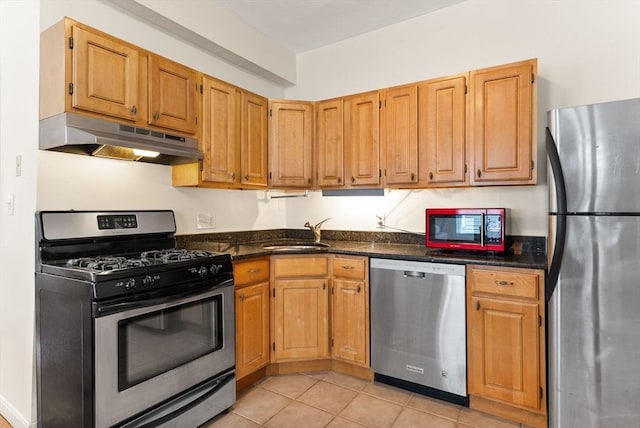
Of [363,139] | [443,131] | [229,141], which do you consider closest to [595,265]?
[443,131]

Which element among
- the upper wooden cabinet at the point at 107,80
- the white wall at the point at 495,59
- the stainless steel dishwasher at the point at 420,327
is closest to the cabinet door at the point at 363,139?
the white wall at the point at 495,59

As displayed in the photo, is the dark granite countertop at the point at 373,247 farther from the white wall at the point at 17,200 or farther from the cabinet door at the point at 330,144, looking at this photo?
the white wall at the point at 17,200

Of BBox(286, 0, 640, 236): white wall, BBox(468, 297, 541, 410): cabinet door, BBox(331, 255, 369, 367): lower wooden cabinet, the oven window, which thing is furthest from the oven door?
BBox(286, 0, 640, 236): white wall

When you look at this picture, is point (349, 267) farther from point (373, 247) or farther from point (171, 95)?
point (171, 95)

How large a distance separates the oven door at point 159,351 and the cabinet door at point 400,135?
5.05 feet

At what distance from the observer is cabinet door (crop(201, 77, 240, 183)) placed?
2604 mm

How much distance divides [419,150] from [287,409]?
80.6 inches

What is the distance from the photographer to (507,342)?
2.10m

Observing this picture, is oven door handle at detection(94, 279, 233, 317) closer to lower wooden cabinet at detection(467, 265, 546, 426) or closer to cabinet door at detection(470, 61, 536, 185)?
lower wooden cabinet at detection(467, 265, 546, 426)

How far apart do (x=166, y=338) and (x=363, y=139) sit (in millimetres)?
2068

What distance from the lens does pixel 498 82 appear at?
239 centimetres

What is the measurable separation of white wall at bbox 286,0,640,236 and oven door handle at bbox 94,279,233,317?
5.78ft

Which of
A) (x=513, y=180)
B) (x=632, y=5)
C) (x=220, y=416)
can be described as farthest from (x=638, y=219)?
(x=220, y=416)

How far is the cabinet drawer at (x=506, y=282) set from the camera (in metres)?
2.03
